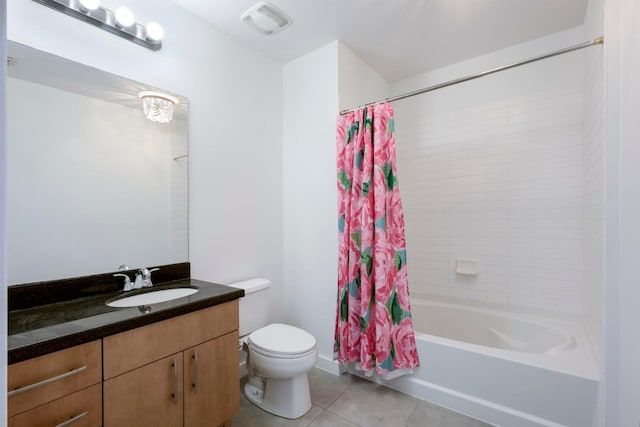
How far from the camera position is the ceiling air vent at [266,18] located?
1.84 m

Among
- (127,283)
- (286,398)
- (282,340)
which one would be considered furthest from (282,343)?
(127,283)

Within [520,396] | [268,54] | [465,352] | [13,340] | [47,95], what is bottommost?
[520,396]

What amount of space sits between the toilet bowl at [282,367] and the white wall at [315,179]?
52cm

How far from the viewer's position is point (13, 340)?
2.97 feet

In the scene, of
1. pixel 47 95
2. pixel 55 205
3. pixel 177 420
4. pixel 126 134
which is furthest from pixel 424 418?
pixel 47 95

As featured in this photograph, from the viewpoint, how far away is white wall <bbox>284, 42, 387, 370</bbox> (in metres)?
2.28

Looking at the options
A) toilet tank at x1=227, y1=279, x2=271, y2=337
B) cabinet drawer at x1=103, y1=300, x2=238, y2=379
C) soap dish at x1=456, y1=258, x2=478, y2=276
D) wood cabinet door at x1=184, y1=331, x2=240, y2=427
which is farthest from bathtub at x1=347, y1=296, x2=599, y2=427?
cabinet drawer at x1=103, y1=300, x2=238, y2=379

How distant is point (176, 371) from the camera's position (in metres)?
1.27

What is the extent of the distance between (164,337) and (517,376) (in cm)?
184

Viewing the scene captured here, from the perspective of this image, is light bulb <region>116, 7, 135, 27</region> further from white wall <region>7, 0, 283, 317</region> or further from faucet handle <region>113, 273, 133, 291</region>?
faucet handle <region>113, 273, 133, 291</region>

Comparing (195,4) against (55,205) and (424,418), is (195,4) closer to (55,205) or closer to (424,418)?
(55,205)

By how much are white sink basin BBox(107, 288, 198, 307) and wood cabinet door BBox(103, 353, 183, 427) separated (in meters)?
0.40

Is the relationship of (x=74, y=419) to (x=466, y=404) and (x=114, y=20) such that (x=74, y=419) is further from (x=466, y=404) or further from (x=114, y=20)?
(x=466, y=404)

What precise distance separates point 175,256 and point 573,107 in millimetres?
3020
